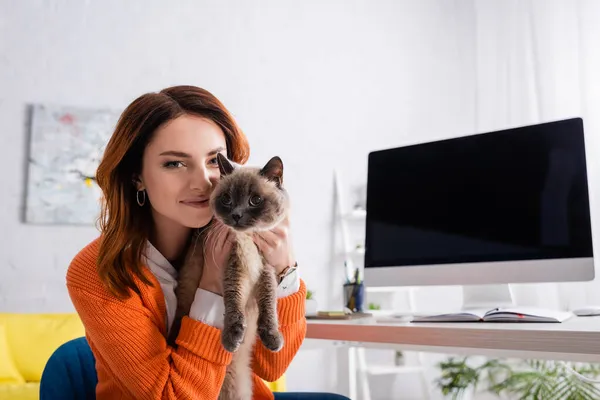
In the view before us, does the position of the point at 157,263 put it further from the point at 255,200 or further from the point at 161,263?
the point at 255,200

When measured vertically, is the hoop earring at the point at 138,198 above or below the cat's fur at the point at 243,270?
above

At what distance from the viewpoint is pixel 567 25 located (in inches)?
146

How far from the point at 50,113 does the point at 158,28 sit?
3.34 feet

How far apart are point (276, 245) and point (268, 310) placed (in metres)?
0.20

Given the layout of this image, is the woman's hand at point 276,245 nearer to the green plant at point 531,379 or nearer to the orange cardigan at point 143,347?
the orange cardigan at point 143,347

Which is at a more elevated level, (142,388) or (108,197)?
(108,197)

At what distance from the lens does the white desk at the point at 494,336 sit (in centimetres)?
118

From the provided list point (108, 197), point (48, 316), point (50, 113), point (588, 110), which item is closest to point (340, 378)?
point (48, 316)

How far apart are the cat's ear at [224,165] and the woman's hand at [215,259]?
15cm

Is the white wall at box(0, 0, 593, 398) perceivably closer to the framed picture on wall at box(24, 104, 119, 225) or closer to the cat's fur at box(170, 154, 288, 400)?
the framed picture on wall at box(24, 104, 119, 225)

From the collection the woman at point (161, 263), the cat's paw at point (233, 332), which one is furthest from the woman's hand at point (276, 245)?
the cat's paw at point (233, 332)

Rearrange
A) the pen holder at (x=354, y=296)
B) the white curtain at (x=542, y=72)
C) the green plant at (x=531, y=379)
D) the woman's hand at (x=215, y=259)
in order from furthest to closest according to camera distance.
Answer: the white curtain at (x=542, y=72), the green plant at (x=531, y=379), the pen holder at (x=354, y=296), the woman's hand at (x=215, y=259)

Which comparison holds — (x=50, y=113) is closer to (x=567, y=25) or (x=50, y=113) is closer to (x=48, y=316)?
(x=48, y=316)

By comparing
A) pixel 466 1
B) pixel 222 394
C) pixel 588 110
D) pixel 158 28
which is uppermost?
pixel 466 1
